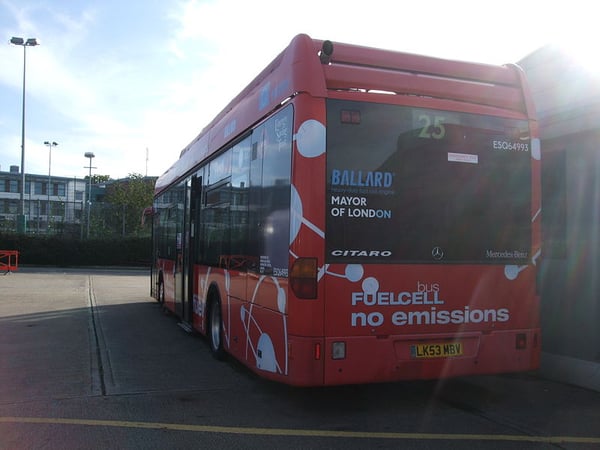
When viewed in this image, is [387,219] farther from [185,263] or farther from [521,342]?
[185,263]

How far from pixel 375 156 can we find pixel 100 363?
5.24 m

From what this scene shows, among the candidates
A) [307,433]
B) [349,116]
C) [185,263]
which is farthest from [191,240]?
[307,433]

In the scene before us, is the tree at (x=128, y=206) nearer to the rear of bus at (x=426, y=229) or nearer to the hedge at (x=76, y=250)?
the hedge at (x=76, y=250)

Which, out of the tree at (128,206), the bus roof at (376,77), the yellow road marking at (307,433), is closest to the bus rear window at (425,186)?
the bus roof at (376,77)

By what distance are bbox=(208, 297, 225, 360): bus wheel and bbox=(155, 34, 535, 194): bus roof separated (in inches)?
110

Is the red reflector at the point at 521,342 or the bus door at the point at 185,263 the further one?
the bus door at the point at 185,263

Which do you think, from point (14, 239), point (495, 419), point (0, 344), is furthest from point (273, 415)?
point (14, 239)

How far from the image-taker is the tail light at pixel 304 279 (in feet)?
16.8

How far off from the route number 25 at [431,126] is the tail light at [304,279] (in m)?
1.76

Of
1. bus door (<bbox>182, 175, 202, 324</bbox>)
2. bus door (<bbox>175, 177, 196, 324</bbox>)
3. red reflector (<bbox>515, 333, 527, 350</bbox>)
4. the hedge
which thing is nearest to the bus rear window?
red reflector (<bbox>515, 333, 527, 350</bbox>)

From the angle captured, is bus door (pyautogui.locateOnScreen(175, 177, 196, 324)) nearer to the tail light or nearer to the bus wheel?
the bus wheel

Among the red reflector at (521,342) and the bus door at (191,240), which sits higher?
the bus door at (191,240)

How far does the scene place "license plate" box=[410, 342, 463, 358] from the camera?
17.9 feet

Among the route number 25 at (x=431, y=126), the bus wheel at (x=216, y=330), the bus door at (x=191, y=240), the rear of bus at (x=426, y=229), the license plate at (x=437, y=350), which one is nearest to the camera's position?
the rear of bus at (x=426, y=229)
